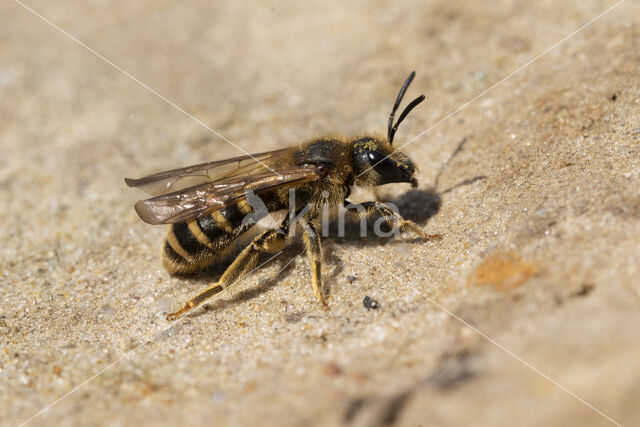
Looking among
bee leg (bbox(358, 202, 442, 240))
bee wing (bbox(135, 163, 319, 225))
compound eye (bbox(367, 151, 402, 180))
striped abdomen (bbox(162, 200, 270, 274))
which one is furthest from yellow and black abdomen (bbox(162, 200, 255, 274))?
compound eye (bbox(367, 151, 402, 180))

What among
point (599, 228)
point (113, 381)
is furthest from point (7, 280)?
point (599, 228)

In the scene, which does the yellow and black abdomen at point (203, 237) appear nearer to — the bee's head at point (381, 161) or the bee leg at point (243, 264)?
the bee leg at point (243, 264)

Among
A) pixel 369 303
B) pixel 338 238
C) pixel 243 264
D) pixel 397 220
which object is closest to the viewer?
pixel 369 303

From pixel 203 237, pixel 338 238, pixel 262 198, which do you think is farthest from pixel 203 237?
pixel 338 238

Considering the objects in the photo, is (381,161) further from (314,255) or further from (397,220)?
(314,255)

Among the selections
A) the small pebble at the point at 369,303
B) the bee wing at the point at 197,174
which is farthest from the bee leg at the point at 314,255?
the bee wing at the point at 197,174

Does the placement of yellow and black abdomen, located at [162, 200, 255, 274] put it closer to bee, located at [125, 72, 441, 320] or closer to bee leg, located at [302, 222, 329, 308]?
bee, located at [125, 72, 441, 320]
